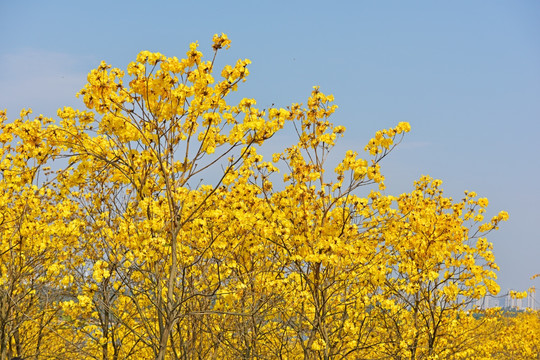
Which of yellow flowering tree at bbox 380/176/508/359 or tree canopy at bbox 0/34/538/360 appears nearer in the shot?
tree canopy at bbox 0/34/538/360

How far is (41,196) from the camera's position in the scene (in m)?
8.59

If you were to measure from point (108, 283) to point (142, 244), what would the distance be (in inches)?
208

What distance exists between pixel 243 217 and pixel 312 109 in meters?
1.96

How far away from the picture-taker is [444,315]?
9625 millimetres

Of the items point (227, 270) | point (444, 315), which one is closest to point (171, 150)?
point (227, 270)

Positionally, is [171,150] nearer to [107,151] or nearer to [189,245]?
[107,151]

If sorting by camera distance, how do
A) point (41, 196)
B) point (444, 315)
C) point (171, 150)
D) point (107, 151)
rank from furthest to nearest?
point (444, 315) → point (41, 196) → point (107, 151) → point (171, 150)

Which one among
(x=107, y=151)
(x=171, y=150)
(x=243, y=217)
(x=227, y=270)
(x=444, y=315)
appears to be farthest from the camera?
(x=444, y=315)

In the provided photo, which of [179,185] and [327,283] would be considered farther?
[327,283]

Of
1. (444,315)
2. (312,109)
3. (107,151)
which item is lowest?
(444,315)

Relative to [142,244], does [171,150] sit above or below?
above

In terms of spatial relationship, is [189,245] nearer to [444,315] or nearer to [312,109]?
[312,109]

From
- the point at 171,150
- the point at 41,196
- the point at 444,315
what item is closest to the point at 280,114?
the point at 171,150

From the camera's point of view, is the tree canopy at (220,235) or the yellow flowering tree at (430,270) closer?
the tree canopy at (220,235)
